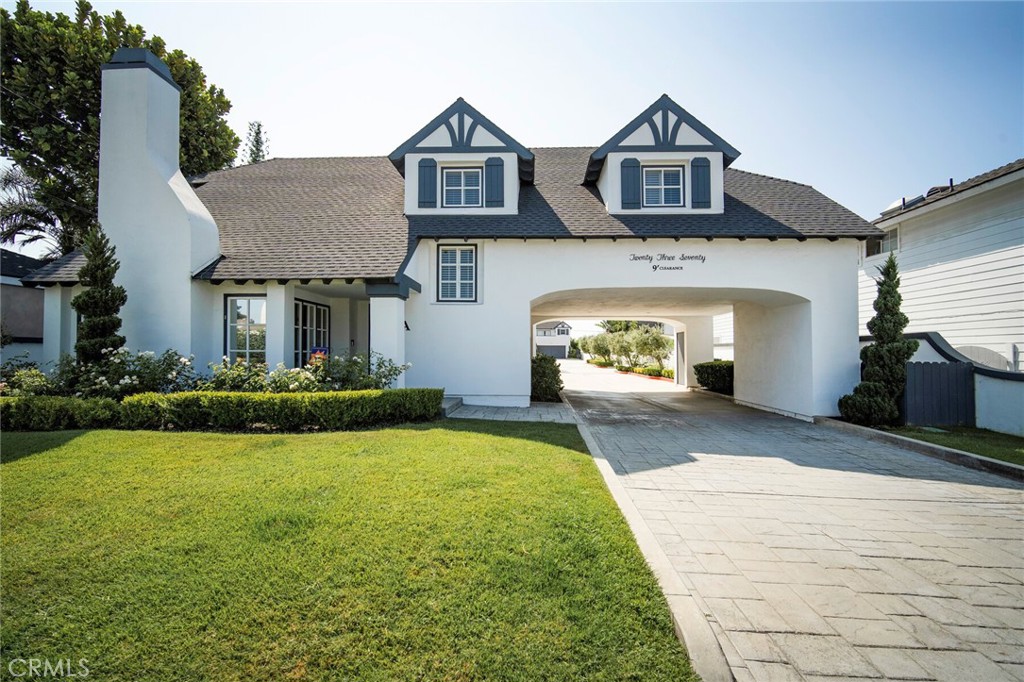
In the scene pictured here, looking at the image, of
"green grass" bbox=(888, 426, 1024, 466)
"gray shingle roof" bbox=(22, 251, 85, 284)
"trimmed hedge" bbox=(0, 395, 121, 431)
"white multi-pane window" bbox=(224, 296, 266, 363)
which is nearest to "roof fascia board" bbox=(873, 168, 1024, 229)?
"green grass" bbox=(888, 426, 1024, 466)

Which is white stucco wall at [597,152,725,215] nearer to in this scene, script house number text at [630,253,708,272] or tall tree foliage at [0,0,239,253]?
script house number text at [630,253,708,272]

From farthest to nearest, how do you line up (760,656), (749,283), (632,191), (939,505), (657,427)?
(632,191)
(749,283)
(657,427)
(939,505)
(760,656)

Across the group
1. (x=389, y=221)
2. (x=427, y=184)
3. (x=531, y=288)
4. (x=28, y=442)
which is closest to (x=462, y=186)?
(x=427, y=184)

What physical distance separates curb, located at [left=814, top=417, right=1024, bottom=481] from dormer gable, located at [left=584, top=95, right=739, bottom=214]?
7099 millimetres

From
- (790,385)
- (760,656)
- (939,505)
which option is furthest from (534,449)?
(790,385)

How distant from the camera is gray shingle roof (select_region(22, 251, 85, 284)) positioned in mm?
11383

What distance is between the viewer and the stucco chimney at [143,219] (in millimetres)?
11172

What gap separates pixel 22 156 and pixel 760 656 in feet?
85.0

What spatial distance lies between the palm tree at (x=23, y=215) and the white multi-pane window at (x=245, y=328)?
1330 centimetres

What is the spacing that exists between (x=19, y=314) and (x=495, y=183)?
Answer: 1842cm

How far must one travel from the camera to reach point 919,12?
9.09m

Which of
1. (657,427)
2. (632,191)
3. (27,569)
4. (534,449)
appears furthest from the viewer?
(632,191)

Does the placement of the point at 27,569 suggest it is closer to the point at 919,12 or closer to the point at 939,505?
the point at 939,505

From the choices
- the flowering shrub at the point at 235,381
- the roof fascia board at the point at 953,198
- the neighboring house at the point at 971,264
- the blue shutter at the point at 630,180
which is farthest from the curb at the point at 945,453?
the flowering shrub at the point at 235,381
